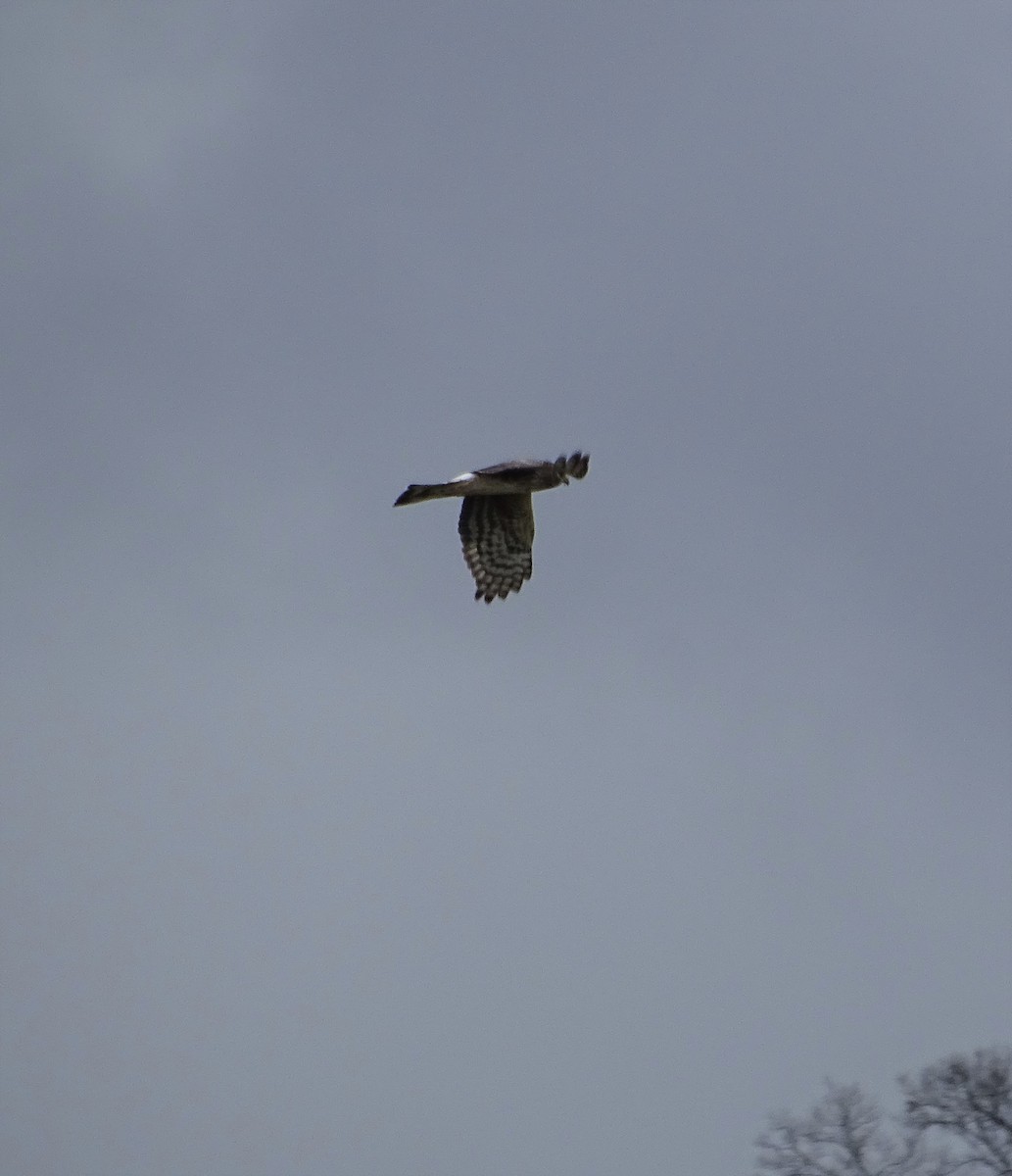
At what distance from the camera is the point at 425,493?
2750 cm

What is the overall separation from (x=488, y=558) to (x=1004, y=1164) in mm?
11106

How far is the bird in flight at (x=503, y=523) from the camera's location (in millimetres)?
28875

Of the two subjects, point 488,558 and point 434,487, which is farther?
point 488,558

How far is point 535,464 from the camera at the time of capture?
94.7 feet

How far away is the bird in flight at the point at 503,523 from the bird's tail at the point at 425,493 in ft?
2.67

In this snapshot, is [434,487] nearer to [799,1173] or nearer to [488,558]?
[488,558]

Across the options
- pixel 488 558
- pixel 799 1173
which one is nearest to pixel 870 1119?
pixel 799 1173

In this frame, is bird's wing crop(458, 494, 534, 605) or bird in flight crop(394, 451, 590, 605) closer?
bird in flight crop(394, 451, 590, 605)

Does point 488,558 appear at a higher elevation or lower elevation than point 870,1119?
higher

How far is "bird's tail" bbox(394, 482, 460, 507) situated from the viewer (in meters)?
27.2

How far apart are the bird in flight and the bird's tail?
815mm

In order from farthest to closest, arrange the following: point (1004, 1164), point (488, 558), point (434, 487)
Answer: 1. point (1004, 1164)
2. point (488, 558)
3. point (434, 487)

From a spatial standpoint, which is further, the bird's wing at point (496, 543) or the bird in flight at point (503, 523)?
the bird's wing at point (496, 543)

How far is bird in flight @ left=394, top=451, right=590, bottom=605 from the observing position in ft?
94.7
